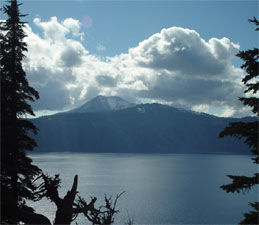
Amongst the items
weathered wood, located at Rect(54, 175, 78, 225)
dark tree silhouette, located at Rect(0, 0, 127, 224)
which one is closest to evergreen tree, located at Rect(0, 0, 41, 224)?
dark tree silhouette, located at Rect(0, 0, 127, 224)

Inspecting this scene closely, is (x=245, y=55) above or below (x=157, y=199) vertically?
above

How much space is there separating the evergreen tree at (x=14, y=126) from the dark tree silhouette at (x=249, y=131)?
9.55 m

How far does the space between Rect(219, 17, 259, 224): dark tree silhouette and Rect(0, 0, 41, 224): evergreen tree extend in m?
9.55

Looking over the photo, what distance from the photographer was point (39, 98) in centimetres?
1572

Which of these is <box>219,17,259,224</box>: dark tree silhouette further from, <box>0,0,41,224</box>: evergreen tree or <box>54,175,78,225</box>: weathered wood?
<box>0,0,41,224</box>: evergreen tree

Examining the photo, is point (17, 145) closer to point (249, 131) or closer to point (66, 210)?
point (66, 210)

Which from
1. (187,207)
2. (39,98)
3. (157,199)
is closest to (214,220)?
(187,207)

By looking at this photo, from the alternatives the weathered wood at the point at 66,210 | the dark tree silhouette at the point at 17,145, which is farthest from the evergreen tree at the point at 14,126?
the weathered wood at the point at 66,210

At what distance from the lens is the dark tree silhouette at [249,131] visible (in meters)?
8.01

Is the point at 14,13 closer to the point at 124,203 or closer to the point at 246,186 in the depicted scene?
the point at 246,186

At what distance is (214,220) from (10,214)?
73.7 metres

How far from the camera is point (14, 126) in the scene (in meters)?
13.9

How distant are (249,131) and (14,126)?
1111 centimetres

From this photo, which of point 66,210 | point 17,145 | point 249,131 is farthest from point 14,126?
point 249,131
